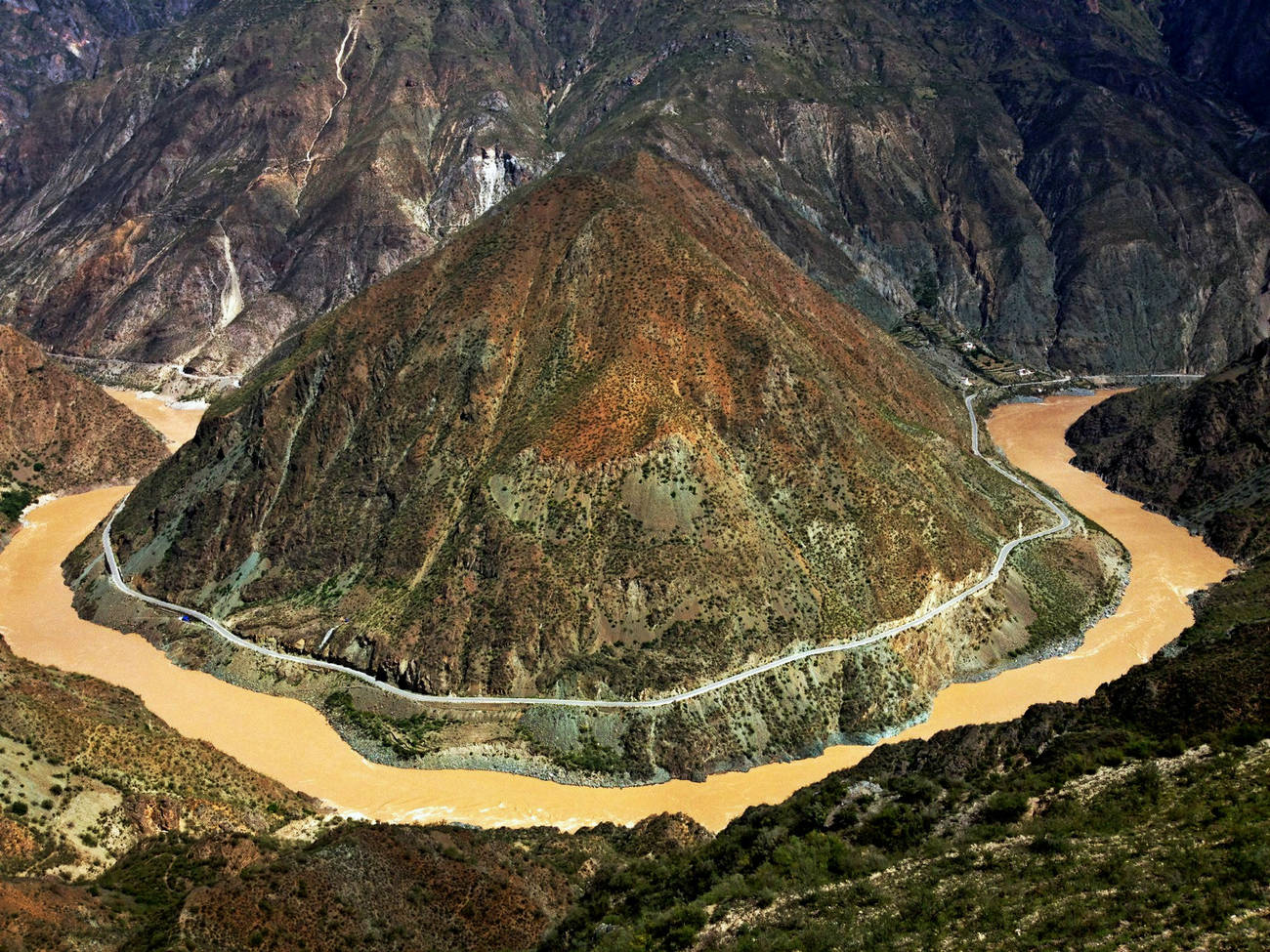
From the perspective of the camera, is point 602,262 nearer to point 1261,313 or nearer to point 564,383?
point 564,383

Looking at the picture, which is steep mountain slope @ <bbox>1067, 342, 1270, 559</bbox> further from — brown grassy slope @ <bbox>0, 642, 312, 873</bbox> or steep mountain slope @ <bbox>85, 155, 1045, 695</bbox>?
brown grassy slope @ <bbox>0, 642, 312, 873</bbox>

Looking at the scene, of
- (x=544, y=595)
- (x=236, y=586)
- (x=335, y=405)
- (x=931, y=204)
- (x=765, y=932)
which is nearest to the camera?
(x=765, y=932)

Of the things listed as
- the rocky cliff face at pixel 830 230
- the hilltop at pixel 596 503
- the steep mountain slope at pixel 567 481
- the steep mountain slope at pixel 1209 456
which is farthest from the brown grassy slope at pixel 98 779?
the rocky cliff face at pixel 830 230

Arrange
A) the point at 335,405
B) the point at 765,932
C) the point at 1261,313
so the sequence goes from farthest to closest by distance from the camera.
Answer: the point at 1261,313 → the point at 335,405 → the point at 765,932

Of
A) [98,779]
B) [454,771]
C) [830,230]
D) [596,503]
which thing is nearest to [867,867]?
[454,771]

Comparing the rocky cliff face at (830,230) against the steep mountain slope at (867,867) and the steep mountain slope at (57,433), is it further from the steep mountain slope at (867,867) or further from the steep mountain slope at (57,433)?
the steep mountain slope at (867,867)

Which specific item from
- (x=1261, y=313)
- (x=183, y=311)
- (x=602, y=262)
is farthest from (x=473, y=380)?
(x=1261, y=313)

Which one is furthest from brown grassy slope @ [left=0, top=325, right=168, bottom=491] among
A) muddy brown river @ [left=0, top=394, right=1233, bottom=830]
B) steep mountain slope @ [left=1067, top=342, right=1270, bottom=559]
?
steep mountain slope @ [left=1067, top=342, right=1270, bottom=559]
